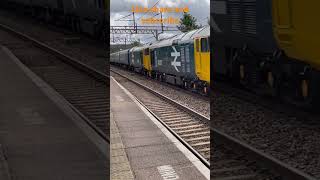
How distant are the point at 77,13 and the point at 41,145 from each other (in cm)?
304

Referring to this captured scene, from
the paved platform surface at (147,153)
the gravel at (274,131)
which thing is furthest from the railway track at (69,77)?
the gravel at (274,131)

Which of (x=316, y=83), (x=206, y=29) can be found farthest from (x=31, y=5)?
(x=316, y=83)

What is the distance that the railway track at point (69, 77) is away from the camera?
25.3 ft

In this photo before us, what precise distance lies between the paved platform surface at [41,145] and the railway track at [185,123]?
73.8 inches

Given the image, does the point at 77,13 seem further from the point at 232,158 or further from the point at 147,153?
the point at 232,158

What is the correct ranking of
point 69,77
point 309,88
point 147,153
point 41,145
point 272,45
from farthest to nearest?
point 69,77, point 309,88, point 272,45, point 147,153, point 41,145

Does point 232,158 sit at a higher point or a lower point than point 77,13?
lower

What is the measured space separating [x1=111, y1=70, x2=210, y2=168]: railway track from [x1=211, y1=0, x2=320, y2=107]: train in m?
1.53

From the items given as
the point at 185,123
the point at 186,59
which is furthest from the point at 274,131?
the point at 186,59

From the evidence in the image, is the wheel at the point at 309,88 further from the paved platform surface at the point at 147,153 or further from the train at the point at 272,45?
the paved platform surface at the point at 147,153

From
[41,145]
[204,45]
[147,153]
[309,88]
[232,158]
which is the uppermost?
[204,45]

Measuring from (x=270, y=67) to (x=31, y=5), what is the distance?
6359 millimetres

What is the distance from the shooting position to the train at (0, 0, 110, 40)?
5.87m

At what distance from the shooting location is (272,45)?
719 centimetres
